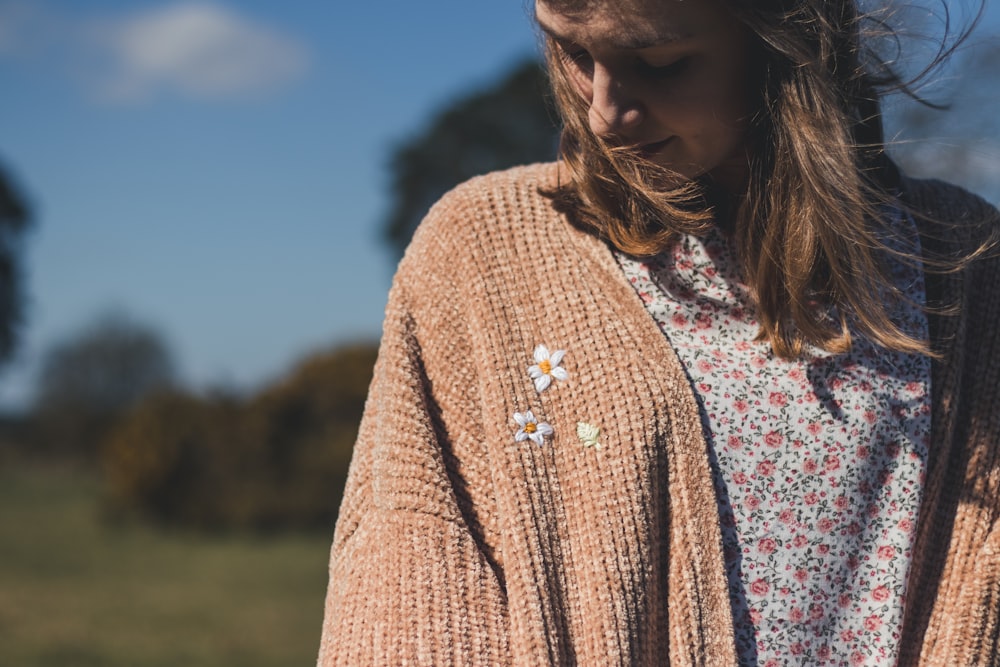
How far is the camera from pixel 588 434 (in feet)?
4.92

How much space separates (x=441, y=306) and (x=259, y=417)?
35.5ft

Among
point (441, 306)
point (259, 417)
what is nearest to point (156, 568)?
point (259, 417)

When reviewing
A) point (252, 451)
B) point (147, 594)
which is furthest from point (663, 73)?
point (252, 451)

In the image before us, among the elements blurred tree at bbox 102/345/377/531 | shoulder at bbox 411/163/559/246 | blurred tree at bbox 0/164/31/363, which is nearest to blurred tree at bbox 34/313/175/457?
blurred tree at bbox 102/345/377/531

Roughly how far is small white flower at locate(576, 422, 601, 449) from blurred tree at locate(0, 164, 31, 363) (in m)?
4.34

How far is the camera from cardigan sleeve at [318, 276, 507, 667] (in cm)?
144

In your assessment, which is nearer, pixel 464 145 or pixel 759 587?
pixel 759 587

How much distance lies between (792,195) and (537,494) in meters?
0.56

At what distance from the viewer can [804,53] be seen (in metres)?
1.57

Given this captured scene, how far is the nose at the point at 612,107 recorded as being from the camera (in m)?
1.47

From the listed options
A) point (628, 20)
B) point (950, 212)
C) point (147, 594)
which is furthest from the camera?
point (147, 594)

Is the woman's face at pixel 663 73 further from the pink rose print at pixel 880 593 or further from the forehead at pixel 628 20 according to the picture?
the pink rose print at pixel 880 593

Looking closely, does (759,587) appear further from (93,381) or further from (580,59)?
(93,381)

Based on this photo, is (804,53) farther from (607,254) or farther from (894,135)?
(607,254)
